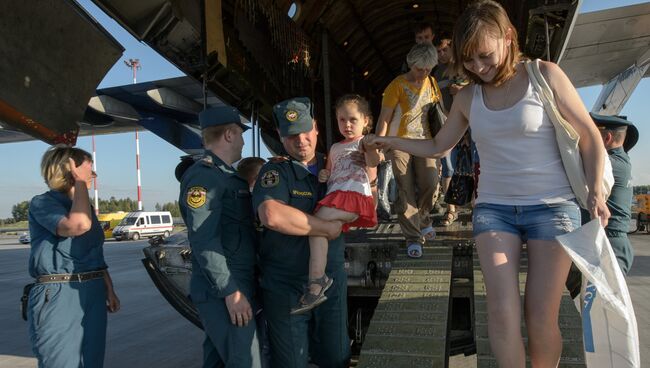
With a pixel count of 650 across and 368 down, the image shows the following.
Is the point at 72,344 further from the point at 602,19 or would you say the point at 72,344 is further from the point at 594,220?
the point at 602,19

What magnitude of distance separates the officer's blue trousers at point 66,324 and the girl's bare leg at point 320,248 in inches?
56.5

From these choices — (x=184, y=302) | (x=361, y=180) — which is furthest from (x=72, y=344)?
(x=361, y=180)

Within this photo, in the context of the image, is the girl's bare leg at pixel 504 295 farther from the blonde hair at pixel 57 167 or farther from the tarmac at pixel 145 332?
the tarmac at pixel 145 332

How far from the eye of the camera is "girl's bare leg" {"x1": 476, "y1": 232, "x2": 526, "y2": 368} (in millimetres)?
1881

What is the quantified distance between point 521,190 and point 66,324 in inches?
99.1

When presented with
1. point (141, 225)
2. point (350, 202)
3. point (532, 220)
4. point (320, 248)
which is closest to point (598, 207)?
point (532, 220)

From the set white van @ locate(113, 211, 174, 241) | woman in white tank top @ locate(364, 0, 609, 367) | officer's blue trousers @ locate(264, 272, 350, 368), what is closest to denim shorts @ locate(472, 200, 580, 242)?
woman in white tank top @ locate(364, 0, 609, 367)

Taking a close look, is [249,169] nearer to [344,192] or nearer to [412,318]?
[344,192]

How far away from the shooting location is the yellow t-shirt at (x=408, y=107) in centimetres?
398

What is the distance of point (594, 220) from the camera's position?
5.90ft

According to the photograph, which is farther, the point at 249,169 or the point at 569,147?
the point at 249,169

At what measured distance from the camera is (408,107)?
3980 mm

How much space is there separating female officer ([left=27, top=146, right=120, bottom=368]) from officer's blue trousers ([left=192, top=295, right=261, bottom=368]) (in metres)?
0.92

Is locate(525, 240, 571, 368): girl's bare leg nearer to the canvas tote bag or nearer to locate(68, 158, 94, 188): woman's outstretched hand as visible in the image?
the canvas tote bag
